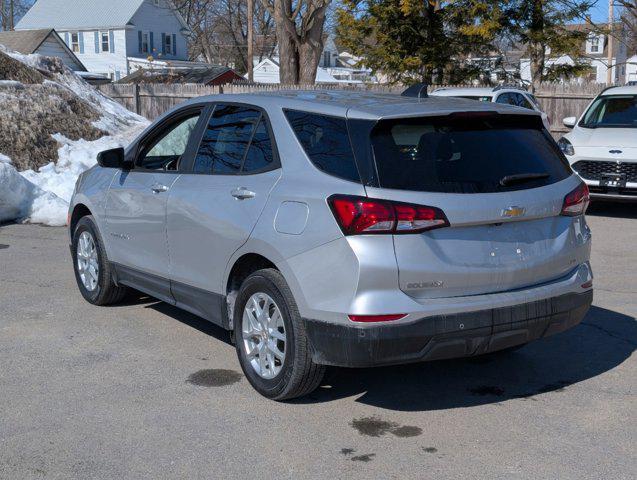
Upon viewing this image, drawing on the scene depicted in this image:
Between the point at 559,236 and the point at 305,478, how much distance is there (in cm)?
207

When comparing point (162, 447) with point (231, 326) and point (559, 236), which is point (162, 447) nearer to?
point (231, 326)

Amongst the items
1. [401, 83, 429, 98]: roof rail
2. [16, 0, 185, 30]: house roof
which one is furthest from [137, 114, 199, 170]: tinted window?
[16, 0, 185, 30]: house roof

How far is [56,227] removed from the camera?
1195cm

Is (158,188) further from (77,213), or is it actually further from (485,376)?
(485,376)

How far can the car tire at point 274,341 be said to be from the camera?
4891 millimetres

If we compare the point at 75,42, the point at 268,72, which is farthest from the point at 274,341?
the point at 268,72

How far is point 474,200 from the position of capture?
4703 millimetres

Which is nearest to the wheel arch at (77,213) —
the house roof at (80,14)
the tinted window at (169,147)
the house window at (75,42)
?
the tinted window at (169,147)

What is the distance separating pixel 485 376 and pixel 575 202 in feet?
4.29

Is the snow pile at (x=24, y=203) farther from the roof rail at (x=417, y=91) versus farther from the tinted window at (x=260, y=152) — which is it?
the roof rail at (x=417, y=91)

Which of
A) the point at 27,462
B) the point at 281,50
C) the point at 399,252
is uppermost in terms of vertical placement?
the point at 281,50

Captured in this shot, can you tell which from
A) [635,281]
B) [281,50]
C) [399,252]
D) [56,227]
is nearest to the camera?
[399,252]

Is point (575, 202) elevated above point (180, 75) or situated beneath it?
situated beneath

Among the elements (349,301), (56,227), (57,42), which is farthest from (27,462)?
(57,42)
